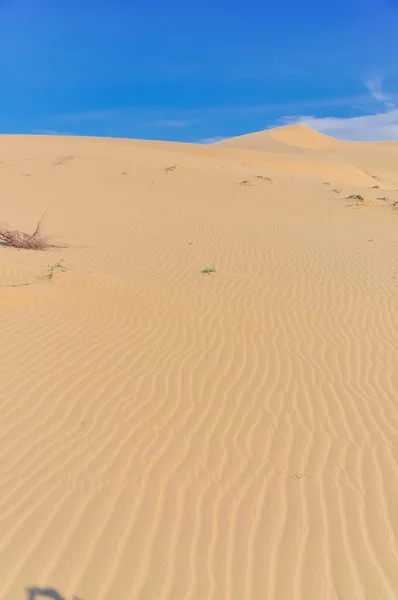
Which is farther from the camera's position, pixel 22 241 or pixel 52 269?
pixel 22 241

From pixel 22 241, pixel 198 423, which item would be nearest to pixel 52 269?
pixel 22 241

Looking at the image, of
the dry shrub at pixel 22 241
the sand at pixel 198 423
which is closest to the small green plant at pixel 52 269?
the sand at pixel 198 423

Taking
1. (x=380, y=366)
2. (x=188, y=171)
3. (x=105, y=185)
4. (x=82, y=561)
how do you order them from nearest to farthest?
(x=82, y=561) → (x=380, y=366) → (x=105, y=185) → (x=188, y=171)

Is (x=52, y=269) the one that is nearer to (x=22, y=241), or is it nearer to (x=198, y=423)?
(x=22, y=241)

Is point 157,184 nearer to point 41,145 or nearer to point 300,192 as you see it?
point 300,192

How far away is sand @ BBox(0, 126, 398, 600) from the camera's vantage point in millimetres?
2986

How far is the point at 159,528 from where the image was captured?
10.6ft

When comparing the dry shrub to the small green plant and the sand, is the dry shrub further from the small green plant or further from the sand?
the small green plant

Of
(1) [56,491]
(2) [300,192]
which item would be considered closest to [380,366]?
(1) [56,491]

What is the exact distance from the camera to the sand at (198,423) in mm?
2986

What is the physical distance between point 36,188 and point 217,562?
17.9 m

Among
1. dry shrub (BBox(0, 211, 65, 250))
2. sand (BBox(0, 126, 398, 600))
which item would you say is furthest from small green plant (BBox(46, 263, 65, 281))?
dry shrub (BBox(0, 211, 65, 250))

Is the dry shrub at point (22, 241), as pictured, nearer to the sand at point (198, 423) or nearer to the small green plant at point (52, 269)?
the sand at point (198, 423)

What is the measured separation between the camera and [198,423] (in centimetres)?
448
